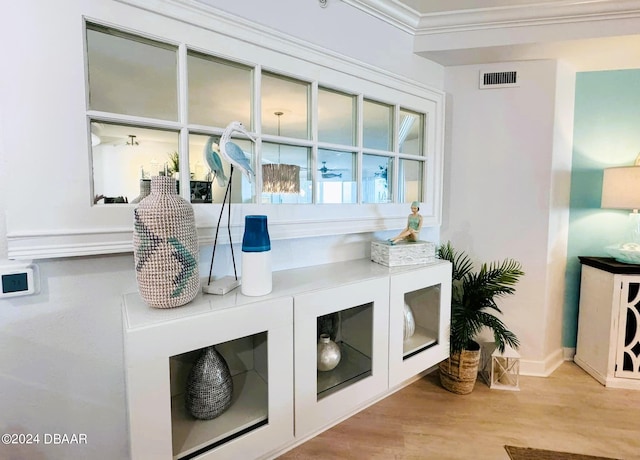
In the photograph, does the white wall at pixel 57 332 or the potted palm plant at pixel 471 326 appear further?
the potted palm plant at pixel 471 326

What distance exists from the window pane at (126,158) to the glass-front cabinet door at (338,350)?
73cm

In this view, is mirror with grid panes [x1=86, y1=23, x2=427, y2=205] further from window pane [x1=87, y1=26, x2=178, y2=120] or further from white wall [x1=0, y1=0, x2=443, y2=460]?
white wall [x1=0, y1=0, x2=443, y2=460]

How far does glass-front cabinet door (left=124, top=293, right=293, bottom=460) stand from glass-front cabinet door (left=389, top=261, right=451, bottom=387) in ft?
1.95

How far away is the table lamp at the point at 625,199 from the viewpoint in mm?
1944

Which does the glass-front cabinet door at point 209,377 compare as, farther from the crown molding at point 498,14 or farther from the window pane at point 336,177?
the crown molding at point 498,14

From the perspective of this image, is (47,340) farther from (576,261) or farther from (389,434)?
(576,261)

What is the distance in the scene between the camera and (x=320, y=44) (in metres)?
1.52

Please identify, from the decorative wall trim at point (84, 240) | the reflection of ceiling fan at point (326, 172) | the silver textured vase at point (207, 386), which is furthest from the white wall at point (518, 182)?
the silver textured vase at point (207, 386)

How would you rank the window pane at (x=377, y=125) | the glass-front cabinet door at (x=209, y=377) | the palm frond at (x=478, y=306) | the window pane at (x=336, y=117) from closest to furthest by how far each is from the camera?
the glass-front cabinet door at (x=209, y=377)
the window pane at (x=336, y=117)
the window pane at (x=377, y=125)
the palm frond at (x=478, y=306)

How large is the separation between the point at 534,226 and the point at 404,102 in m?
1.24

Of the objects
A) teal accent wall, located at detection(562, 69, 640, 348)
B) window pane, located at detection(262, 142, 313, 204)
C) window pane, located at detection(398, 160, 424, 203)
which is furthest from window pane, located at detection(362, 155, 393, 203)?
teal accent wall, located at detection(562, 69, 640, 348)

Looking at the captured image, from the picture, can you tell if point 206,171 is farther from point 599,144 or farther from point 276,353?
point 599,144

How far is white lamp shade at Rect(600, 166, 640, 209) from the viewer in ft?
6.36

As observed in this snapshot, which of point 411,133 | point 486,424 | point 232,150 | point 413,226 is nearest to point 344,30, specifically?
point 411,133
